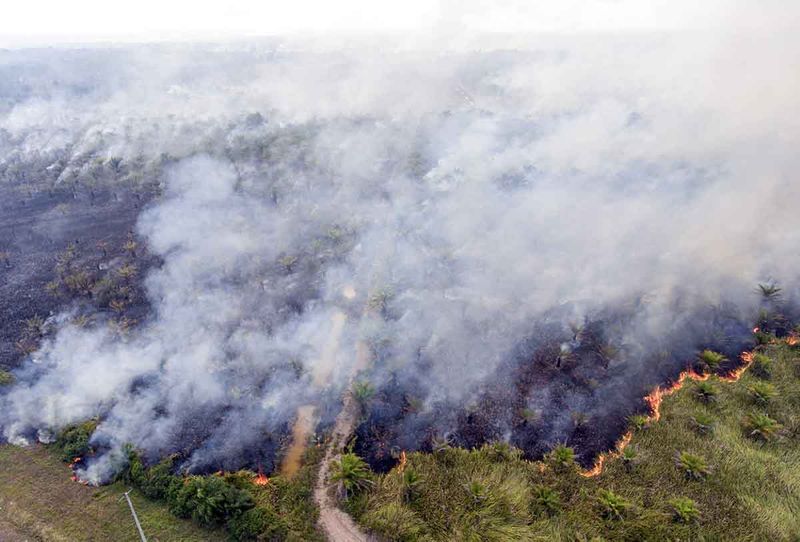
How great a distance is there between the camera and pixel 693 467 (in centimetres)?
2311

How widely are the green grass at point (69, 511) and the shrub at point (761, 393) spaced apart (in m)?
29.6

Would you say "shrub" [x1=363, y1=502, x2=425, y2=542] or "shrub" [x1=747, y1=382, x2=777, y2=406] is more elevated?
"shrub" [x1=747, y1=382, x2=777, y2=406]

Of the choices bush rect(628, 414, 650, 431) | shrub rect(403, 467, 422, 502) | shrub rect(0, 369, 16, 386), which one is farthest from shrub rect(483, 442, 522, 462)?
shrub rect(0, 369, 16, 386)

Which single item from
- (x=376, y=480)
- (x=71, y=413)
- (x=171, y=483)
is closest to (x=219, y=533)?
(x=171, y=483)

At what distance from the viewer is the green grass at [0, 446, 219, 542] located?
2120cm

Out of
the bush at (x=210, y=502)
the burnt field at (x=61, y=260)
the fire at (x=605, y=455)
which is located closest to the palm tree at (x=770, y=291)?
the fire at (x=605, y=455)

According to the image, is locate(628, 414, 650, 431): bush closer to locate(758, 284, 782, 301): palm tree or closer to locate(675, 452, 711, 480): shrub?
locate(675, 452, 711, 480): shrub

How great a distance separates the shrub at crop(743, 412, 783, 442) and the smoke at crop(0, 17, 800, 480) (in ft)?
18.2

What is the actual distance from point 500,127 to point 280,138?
30.7 metres

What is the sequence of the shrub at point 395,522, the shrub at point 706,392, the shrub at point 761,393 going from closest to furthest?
1. the shrub at point 395,522
2. the shrub at point 761,393
3. the shrub at point 706,392

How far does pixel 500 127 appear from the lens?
65.6 meters

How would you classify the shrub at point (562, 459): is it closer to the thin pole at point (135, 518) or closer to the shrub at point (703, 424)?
the shrub at point (703, 424)

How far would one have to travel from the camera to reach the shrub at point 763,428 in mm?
24797

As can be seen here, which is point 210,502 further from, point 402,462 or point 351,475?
point 402,462
